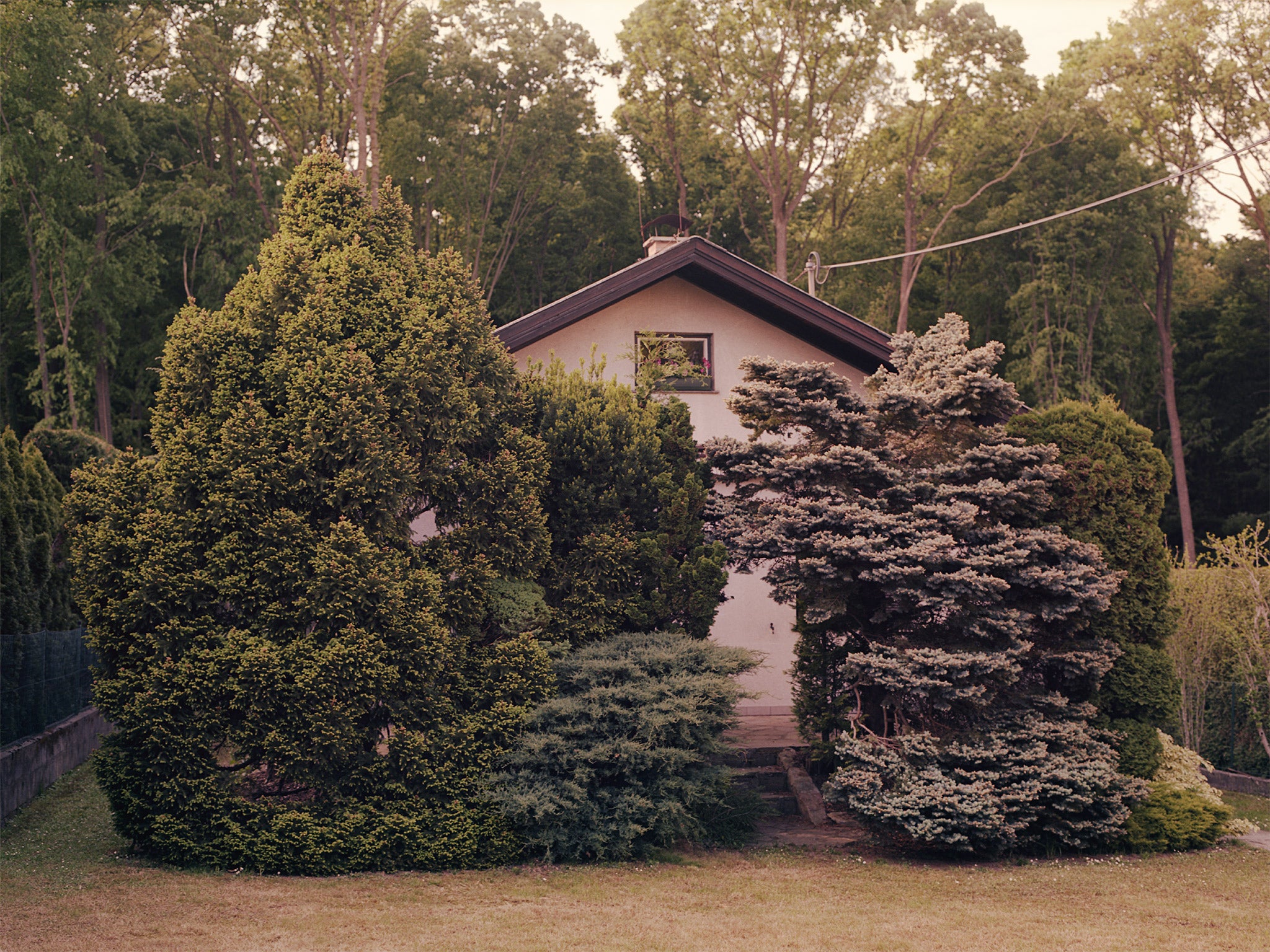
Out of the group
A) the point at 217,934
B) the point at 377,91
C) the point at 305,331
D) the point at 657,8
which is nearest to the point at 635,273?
the point at 305,331

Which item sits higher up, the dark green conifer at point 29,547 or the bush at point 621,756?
the dark green conifer at point 29,547

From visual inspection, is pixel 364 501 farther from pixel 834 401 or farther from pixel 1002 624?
pixel 1002 624

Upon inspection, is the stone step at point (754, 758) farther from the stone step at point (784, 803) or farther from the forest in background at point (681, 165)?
the forest in background at point (681, 165)

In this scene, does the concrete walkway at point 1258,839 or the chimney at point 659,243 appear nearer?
the concrete walkway at point 1258,839

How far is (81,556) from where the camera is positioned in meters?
8.75

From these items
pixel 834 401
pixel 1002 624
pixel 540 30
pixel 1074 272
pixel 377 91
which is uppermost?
pixel 540 30

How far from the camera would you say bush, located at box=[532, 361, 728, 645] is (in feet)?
32.5

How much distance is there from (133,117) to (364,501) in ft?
79.9

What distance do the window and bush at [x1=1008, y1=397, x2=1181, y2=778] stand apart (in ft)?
16.8

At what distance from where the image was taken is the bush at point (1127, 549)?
9852mm

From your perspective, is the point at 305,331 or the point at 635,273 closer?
the point at 305,331

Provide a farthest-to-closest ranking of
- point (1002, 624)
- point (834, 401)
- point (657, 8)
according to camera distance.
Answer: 1. point (657, 8)
2. point (834, 401)
3. point (1002, 624)

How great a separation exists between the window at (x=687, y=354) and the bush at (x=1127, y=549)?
5115 millimetres

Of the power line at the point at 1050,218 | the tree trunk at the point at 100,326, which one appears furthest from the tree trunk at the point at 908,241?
the tree trunk at the point at 100,326
